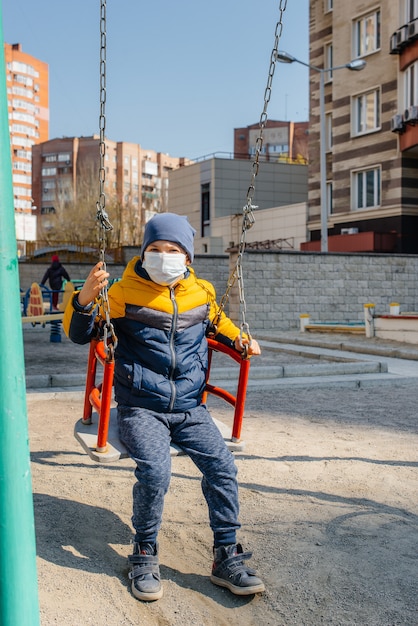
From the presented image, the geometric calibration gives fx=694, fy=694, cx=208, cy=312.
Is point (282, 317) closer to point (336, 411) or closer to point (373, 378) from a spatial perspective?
point (373, 378)

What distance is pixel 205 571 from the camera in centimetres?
304

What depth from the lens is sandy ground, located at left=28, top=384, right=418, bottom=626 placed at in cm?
267

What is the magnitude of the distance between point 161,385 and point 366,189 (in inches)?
1056

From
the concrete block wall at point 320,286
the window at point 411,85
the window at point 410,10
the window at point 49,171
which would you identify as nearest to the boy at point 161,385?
the concrete block wall at point 320,286

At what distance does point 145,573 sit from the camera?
283 centimetres

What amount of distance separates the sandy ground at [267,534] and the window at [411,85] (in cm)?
2239

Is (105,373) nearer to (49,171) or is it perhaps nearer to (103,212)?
(103,212)

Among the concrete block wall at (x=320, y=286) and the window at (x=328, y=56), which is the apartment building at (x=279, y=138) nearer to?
the window at (x=328, y=56)

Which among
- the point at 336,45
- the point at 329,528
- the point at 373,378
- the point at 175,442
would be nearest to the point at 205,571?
the point at 175,442

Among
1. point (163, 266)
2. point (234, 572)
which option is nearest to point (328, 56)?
point (163, 266)

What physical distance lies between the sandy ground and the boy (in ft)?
0.48

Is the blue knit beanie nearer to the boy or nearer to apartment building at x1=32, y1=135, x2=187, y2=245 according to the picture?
the boy

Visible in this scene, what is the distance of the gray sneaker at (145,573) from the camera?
2734 millimetres

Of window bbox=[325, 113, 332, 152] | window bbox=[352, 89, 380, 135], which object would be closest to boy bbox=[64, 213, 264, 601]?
window bbox=[352, 89, 380, 135]
